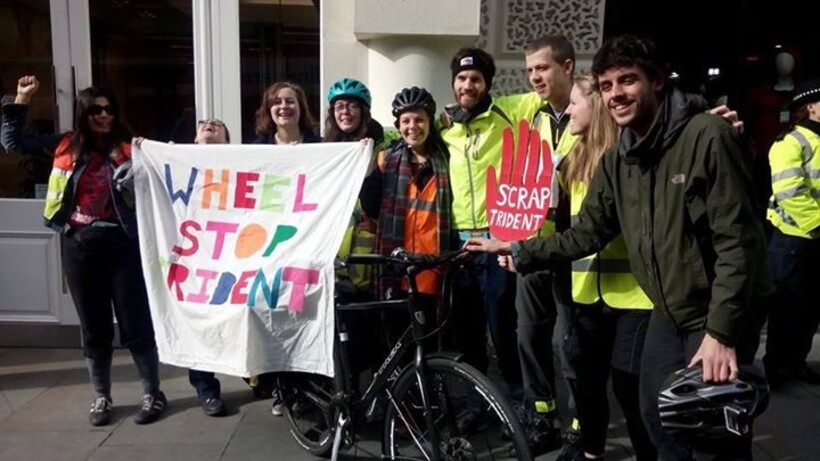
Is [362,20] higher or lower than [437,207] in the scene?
higher

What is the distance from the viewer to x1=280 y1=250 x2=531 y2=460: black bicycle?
2.66 metres

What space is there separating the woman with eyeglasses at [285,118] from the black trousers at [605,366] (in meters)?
1.90

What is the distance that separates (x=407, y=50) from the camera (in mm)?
4723

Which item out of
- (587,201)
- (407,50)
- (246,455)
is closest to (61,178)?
(246,455)

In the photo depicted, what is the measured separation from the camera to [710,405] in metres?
2.00

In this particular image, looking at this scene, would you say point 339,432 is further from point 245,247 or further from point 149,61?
point 149,61

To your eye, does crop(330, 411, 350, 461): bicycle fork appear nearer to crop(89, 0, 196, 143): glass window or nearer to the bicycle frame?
the bicycle frame

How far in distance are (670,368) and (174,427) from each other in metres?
2.72

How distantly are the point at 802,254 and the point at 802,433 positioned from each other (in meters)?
1.14

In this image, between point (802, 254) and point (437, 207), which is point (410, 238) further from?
point (802, 254)

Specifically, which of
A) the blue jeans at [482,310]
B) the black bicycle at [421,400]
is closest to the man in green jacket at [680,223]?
the black bicycle at [421,400]

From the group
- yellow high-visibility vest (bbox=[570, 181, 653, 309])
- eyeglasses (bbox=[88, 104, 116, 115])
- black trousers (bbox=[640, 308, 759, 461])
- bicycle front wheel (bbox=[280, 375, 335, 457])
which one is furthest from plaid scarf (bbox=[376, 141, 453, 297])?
eyeglasses (bbox=[88, 104, 116, 115])

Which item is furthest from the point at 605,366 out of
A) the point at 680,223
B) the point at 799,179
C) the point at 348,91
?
the point at 799,179

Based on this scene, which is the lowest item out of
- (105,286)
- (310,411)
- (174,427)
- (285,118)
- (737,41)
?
(174,427)
